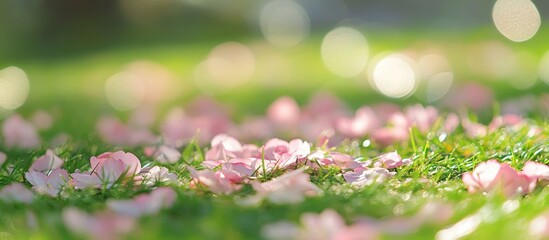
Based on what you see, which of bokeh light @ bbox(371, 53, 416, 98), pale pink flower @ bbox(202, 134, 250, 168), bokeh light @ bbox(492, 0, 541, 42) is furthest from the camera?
bokeh light @ bbox(492, 0, 541, 42)

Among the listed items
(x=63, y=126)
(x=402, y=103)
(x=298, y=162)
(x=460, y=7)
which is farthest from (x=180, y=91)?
(x=460, y=7)

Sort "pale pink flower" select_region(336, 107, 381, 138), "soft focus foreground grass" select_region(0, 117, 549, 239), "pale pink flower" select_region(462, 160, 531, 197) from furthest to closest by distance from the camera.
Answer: "pale pink flower" select_region(336, 107, 381, 138), "pale pink flower" select_region(462, 160, 531, 197), "soft focus foreground grass" select_region(0, 117, 549, 239)

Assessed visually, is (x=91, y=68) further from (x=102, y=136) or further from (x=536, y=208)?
(x=536, y=208)

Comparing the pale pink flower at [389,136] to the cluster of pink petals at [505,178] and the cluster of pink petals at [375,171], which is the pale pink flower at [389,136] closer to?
the cluster of pink petals at [375,171]

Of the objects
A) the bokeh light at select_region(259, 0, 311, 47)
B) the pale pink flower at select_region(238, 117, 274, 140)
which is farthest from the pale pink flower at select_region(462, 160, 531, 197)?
the bokeh light at select_region(259, 0, 311, 47)

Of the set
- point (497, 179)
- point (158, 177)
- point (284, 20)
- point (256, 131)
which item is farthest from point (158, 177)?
point (284, 20)

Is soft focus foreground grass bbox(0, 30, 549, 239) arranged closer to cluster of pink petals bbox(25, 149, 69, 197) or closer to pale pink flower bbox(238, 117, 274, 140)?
cluster of pink petals bbox(25, 149, 69, 197)
